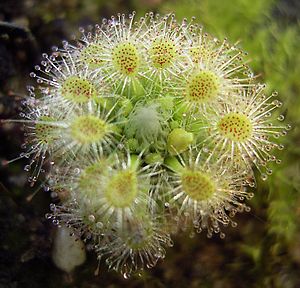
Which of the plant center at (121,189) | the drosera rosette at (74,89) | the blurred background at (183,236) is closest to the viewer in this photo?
the plant center at (121,189)

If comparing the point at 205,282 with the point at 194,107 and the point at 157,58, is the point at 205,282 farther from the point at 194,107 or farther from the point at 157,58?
the point at 157,58

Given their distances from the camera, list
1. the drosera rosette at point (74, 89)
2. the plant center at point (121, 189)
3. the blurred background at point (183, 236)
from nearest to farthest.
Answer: the plant center at point (121, 189), the drosera rosette at point (74, 89), the blurred background at point (183, 236)

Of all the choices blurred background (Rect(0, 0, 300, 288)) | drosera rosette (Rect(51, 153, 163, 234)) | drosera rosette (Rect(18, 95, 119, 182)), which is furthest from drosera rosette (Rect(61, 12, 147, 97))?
blurred background (Rect(0, 0, 300, 288))

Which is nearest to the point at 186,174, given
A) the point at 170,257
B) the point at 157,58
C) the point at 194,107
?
the point at 194,107

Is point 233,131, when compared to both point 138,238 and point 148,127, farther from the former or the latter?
point 138,238

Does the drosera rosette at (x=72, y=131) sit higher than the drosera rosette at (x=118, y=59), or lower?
lower

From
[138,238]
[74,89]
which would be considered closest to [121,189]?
[138,238]

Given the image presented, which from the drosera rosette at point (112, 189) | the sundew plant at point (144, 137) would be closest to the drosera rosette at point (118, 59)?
the sundew plant at point (144, 137)

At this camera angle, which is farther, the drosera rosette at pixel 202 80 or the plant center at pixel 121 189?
the drosera rosette at pixel 202 80

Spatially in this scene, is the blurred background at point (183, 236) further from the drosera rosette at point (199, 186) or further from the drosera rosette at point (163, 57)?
the drosera rosette at point (163, 57)

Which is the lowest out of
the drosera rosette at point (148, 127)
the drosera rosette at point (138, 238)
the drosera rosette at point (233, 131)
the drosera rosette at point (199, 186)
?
the drosera rosette at point (138, 238)
